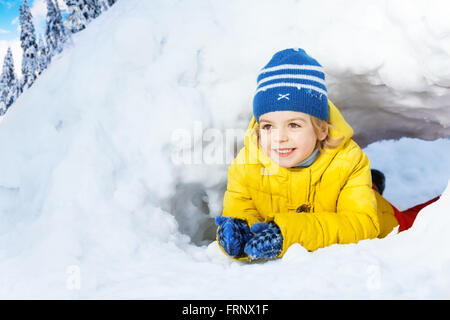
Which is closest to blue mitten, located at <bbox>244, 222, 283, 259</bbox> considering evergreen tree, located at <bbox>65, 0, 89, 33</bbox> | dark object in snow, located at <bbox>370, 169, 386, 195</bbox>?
dark object in snow, located at <bbox>370, 169, 386, 195</bbox>

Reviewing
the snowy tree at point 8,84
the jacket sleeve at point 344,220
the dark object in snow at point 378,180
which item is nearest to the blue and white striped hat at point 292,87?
the jacket sleeve at point 344,220

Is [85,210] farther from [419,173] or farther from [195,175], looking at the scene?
[419,173]

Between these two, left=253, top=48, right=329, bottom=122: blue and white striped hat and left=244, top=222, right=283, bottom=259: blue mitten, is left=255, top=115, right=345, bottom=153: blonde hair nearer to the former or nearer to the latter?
left=253, top=48, right=329, bottom=122: blue and white striped hat

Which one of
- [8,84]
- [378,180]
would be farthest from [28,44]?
[378,180]

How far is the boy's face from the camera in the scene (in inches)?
64.4

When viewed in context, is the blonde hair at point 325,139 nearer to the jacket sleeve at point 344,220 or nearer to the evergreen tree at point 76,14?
the jacket sleeve at point 344,220

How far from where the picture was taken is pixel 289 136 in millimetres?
1642

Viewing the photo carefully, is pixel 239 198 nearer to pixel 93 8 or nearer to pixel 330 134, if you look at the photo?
pixel 330 134

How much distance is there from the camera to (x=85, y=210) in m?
1.61

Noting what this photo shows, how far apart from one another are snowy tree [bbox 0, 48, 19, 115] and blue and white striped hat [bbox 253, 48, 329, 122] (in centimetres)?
653

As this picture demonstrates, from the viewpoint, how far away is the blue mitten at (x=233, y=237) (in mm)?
1545

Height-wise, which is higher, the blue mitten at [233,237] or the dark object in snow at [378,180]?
the dark object in snow at [378,180]

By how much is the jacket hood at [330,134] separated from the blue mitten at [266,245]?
370mm

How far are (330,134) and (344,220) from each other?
41 cm
